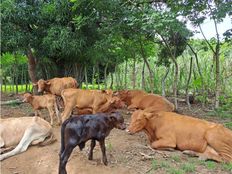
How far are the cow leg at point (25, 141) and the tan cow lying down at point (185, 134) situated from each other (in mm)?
1496

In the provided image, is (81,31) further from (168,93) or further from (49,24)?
(168,93)

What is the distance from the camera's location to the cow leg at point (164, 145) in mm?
5648

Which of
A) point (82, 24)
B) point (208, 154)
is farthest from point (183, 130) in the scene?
point (82, 24)

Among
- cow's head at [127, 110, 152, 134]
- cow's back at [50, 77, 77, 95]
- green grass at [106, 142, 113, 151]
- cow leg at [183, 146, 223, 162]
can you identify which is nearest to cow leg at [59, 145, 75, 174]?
green grass at [106, 142, 113, 151]

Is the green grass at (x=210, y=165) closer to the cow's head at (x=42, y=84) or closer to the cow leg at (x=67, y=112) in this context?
the cow leg at (x=67, y=112)

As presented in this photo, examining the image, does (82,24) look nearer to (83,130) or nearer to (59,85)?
(59,85)

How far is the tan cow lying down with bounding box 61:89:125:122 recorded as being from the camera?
21.9ft

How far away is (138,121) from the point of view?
5777 millimetres

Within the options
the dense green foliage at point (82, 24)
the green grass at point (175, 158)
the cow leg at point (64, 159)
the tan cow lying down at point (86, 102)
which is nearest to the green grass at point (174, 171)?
the green grass at point (175, 158)

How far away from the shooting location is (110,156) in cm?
517

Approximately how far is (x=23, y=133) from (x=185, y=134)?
256 cm

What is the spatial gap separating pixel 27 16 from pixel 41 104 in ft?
8.35

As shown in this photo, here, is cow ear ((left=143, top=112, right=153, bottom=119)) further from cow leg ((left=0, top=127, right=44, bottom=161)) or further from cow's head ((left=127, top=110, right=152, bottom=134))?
cow leg ((left=0, top=127, right=44, bottom=161))

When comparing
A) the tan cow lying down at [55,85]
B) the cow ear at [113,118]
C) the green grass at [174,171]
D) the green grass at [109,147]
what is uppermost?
the tan cow lying down at [55,85]
